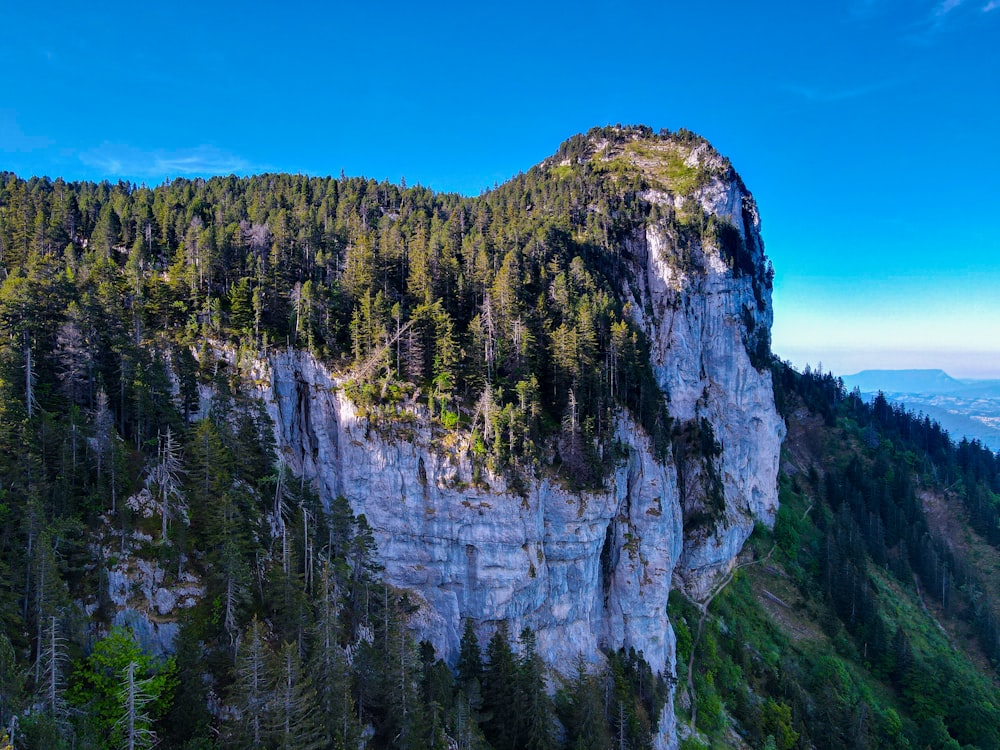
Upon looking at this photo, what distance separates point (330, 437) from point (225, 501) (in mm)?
16603

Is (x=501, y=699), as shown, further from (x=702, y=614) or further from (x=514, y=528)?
(x=702, y=614)

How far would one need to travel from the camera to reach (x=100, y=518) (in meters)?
35.1

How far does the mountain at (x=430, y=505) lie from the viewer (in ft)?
104

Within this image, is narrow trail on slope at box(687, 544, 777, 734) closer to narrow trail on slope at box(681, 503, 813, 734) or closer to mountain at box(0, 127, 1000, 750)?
narrow trail on slope at box(681, 503, 813, 734)

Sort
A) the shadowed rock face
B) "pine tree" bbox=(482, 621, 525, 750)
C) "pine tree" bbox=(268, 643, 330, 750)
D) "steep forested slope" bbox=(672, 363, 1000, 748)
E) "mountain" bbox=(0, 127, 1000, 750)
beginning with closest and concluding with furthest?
"pine tree" bbox=(268, 643, 330, 750), "mountain" bbox=(0, 127, 1000, 750), "pine tree" bbox=(482, 621, 525, 750), the shadowed rock face, "steep forested slope" bbox=(672, 363, 1000, 748)

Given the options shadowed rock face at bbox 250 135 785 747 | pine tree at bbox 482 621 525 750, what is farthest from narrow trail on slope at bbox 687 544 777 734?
pine tree at bbox 482 621 525 750

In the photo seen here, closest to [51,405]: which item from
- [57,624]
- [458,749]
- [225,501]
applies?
[225,501]

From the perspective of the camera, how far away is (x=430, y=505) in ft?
157

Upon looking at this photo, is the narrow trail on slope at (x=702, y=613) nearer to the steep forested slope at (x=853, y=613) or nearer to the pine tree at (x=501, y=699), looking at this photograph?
the steep forested slope at (x=853, y=613)

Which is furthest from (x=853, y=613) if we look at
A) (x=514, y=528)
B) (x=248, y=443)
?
(x=248, y=443)

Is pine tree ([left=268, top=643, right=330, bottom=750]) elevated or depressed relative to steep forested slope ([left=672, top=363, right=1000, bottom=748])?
elevated

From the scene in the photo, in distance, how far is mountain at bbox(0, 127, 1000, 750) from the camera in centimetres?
3166

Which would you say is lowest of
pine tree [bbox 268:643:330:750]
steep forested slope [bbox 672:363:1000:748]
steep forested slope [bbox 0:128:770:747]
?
steep forested slope [bbox 672:363:1000:748]

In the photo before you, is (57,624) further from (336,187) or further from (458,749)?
(336,187)
